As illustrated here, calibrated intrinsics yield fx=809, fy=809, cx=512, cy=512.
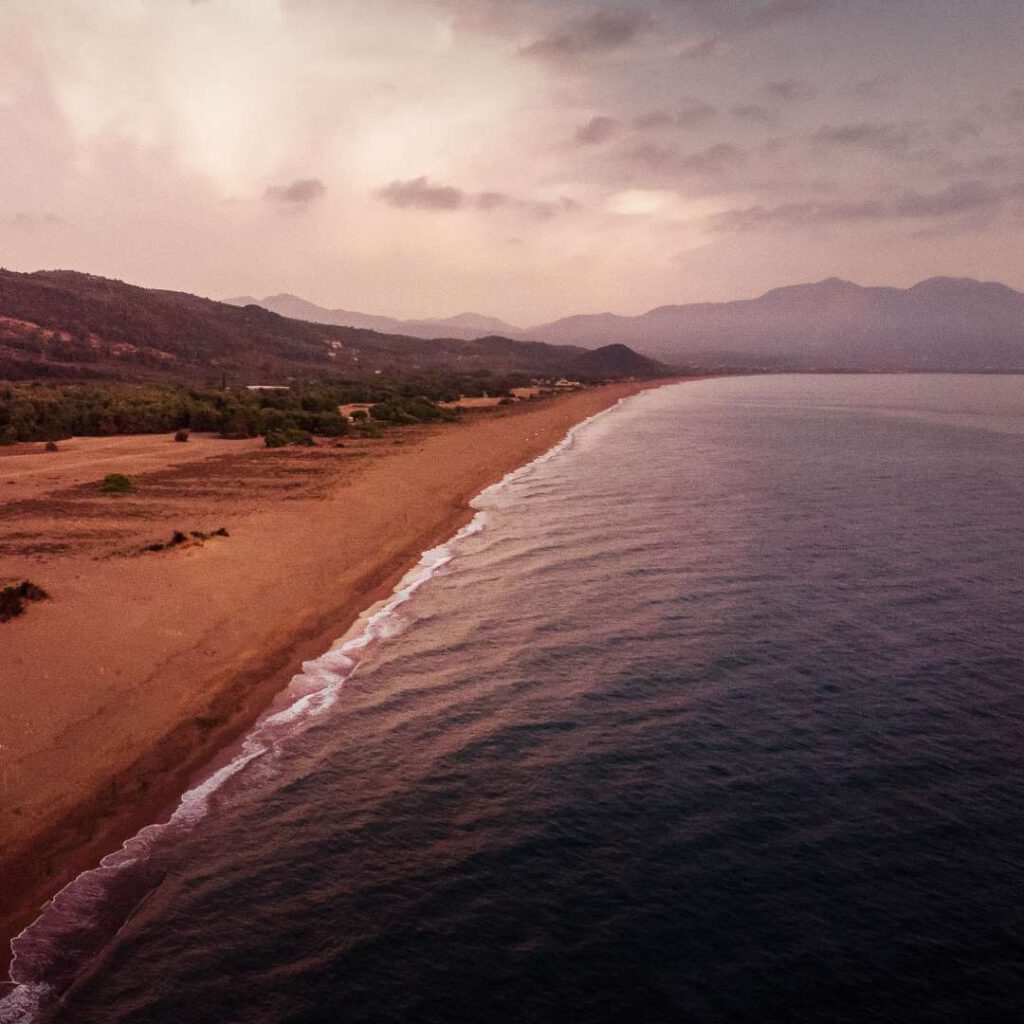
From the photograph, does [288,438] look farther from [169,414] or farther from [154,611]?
[154,611]

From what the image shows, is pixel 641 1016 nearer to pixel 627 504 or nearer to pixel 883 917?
pixel 883 917

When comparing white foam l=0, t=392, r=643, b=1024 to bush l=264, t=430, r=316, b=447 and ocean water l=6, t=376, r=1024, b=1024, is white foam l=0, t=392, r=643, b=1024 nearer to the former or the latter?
ocean water l=6, t=376, r=1024, b=1024

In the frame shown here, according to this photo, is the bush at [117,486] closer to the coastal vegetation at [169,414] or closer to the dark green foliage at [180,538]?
the dark green foliage at [180,538]

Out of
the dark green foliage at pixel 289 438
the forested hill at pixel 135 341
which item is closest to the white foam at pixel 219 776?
the dark green foliage at pixel 289 438

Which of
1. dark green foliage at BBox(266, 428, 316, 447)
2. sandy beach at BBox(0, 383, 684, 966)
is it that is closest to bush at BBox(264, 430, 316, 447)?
dark green foliage at BBox(266, 428, 316, 447)

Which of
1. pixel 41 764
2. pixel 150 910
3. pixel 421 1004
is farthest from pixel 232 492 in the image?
pixel 421 1004
